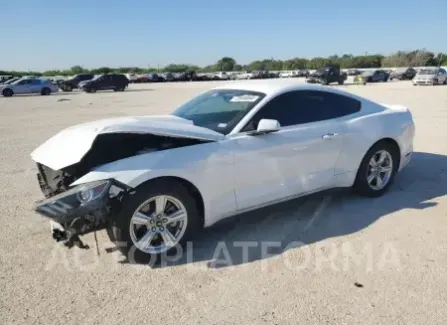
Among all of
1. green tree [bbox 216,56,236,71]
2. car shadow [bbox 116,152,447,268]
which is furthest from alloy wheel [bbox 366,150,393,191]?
green tree [bbox 216,56,236,71]

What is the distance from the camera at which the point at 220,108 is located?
471 cm

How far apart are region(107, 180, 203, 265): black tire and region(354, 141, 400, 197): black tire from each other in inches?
91.9

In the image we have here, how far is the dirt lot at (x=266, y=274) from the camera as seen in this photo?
2.98 metres

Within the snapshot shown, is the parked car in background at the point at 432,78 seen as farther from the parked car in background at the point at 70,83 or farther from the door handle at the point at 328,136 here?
the door handle at the point at 328,136

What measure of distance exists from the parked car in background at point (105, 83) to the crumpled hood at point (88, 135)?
113 feet

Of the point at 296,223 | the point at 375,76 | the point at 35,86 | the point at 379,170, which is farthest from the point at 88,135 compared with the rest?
the point at 375,76

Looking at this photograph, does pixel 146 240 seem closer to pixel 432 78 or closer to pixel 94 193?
pixel 94 193

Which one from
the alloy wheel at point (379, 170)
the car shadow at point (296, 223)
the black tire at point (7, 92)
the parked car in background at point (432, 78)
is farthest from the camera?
the parked car in background at point (432, 78)

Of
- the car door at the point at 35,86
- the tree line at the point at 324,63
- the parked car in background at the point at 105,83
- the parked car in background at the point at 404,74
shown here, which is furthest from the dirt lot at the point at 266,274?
the tree line at the point at 324,63

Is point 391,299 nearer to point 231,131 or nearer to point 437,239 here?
point 437,239

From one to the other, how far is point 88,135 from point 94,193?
0.62 metres

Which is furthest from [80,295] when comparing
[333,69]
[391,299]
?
[333,69]

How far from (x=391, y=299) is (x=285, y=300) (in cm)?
78

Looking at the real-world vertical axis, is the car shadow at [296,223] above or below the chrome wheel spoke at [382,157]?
below
